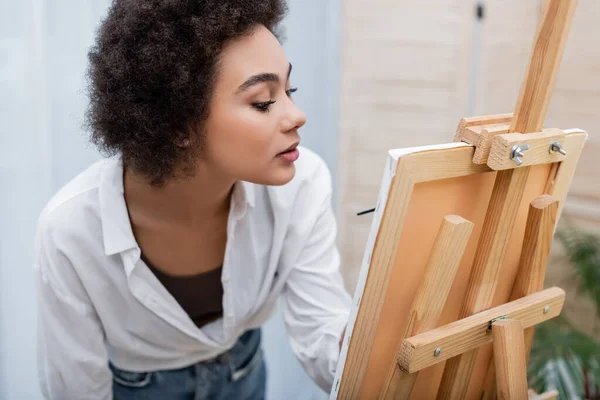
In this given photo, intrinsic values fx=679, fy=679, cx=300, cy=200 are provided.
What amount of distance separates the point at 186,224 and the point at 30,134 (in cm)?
52

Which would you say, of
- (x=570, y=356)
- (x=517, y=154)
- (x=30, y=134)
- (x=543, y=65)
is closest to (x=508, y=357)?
(x=517, y=154)

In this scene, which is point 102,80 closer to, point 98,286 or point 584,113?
point 98,286

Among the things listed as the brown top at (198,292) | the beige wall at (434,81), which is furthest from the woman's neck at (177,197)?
the beige wall at (434,81)

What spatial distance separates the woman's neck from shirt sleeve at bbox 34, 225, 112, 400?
16 centimetres

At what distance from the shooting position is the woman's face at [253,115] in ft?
3.42

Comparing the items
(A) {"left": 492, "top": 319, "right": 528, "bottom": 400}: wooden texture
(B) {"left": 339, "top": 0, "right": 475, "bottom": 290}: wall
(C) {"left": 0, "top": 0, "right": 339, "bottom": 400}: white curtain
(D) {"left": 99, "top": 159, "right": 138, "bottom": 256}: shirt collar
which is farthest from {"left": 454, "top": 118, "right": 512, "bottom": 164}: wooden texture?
(B) {"left": 339, "top": 0, "right": 475, "bottom": 290}: wall

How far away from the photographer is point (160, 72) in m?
1.03

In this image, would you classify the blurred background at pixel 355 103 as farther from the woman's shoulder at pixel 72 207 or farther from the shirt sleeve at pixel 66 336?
the shirt sleeve at pixel 66 336

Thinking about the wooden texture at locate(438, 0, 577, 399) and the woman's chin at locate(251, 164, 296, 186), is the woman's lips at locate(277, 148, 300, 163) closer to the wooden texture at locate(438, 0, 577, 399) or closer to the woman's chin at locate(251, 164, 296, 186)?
the woman's chin at locate(251, 164, 296, 186)

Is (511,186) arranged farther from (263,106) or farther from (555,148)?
(263,106)

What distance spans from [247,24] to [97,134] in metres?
0.31

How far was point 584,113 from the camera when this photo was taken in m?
1.80

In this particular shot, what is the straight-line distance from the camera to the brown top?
4.29 feet

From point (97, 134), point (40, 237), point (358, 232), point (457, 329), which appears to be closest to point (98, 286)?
point (40, 237)
